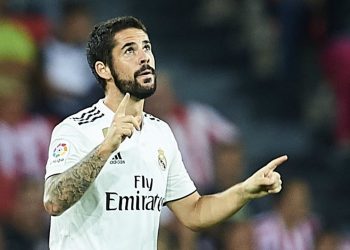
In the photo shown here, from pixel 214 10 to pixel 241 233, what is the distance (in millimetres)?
4842

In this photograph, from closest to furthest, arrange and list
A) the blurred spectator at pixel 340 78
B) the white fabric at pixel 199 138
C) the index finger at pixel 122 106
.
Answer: the index finger at pixel 122 106, the white fabric at pixel 199 138, the blurred spectator at pixel 340 78

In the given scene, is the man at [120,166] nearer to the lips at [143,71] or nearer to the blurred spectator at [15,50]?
the lips at [143,71]

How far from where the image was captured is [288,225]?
10.0 m

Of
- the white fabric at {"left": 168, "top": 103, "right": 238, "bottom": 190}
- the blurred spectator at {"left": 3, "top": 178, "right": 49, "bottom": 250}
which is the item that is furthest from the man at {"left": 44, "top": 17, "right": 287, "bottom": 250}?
the white fabric at {"left": 168, "top": 103, "right": 238, "bottom": 190}

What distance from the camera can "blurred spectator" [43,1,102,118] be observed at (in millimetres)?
10695

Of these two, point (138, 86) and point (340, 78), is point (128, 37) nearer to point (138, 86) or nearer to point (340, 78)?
point (138, 86)

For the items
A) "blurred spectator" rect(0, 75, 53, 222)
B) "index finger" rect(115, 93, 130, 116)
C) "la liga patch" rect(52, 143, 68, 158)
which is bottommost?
"la liga patch" rect(52, 143, 68, 158)

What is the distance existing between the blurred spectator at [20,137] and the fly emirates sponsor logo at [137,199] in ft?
13.2

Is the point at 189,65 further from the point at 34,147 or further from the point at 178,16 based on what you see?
the point at 34,147

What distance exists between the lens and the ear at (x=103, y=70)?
593 centimetres

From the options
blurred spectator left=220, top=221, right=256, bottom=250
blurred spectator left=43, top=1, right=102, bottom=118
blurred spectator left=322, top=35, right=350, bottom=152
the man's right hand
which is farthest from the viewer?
blurred spectator left=322, top=35, right=350, bottom=152

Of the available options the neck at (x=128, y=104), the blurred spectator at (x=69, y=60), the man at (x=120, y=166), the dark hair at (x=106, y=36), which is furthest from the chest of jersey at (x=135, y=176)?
the blurred spectator at (x=69, y=60)

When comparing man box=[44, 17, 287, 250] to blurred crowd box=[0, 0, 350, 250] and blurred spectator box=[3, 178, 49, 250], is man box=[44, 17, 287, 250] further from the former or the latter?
blurred spectator box=[3, 178, 49, 250]

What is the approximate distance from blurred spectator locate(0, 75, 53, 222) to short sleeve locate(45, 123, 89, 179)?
408 cm
